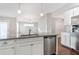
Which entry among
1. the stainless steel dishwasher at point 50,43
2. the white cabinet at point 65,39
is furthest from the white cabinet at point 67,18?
the stainless steel dishwasher at point 50,43

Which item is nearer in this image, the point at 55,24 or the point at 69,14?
the point at 69,14

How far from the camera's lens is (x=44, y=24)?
155 centimetres

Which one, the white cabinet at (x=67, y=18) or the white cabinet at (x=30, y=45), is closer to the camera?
the white cabinet at (x=67, y=18)

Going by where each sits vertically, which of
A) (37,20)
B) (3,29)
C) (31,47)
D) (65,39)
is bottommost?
(31,47)

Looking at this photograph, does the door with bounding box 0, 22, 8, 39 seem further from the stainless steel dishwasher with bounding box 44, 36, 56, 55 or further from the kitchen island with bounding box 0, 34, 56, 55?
the stainless steel dishwasher with bounding box 44, 36, 56, 55

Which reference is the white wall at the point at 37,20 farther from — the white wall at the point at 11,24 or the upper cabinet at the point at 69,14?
the upper cabinet at the point at 69,14

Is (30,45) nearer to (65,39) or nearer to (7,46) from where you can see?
(7,46)

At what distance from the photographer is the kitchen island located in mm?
1547

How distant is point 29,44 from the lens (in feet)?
5.34

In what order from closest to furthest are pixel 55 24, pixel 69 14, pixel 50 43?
pixel 69 14 → pixel 55 24 → pixel 50 43

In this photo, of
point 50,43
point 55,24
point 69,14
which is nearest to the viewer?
point 69,14

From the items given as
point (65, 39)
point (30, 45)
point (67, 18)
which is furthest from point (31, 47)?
point (67, 18)

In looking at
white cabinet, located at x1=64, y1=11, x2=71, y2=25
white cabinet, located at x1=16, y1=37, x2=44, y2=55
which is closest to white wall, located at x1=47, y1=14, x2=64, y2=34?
white cabinet, located at x1=64, y1=11, x2=71, y2=25

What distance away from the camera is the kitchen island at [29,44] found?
1547mm
